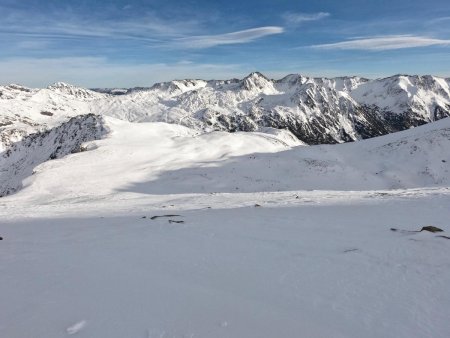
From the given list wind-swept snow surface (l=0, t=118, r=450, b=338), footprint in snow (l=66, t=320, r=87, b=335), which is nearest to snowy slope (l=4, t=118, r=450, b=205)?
wind-swept snow surface (l=0, t=118, r=450, b=338)

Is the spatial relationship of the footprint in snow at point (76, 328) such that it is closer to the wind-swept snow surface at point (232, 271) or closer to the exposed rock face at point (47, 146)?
the wind-swept snow surface at point (232, 271)

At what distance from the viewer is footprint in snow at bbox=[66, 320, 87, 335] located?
20.5 feet

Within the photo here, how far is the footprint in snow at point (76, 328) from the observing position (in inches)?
247

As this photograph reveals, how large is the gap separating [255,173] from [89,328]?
133 ft

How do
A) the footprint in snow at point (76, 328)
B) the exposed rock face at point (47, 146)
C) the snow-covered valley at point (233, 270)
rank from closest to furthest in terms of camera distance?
the footprint in snow at point (76, 328) < the snow-covered valley at point (233, 270) < the exposed rock face at point (47, 146)

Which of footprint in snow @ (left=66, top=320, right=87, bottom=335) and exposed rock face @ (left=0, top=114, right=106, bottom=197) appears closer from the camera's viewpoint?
footprint in snow @ (left=66, top=320, right=87, bottom=335)

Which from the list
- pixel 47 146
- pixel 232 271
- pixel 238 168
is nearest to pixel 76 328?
pixel 232 271

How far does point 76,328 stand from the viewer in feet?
20.9

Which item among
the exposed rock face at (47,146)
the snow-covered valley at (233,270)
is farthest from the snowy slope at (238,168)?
the exposed rock face at (47,146)

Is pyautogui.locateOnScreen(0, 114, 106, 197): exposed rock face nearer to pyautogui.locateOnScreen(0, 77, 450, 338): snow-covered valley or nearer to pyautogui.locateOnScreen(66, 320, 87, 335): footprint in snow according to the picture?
pyautogui.locateOnScreen(0, 77, 450, 338): snow-covered valley

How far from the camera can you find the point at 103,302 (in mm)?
7410

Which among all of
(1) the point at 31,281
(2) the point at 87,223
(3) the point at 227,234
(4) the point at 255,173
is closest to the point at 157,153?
(4) the point at 255,173

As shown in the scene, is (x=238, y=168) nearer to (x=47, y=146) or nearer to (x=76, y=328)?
(x=76, y=328)

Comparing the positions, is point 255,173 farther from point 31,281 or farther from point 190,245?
point 31,281
